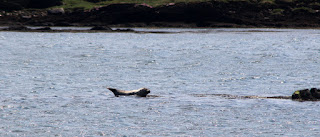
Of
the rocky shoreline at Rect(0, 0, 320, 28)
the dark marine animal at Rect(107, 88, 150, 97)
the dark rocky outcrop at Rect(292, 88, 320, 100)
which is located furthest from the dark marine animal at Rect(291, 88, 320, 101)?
the rocky shoreline at Rect(0, 0, 320, 28)

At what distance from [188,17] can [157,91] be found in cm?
8456

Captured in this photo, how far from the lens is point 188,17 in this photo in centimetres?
11550

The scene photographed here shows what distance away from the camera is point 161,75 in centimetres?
4094

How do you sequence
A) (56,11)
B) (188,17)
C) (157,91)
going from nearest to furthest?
(157,91) → (188,17) → (56,11)

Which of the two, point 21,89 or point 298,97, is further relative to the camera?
point 21,89

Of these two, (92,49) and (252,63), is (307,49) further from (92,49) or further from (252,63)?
(92,49)

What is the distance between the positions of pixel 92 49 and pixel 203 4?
166ft

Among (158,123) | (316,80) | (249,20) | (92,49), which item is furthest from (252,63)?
(249,20)

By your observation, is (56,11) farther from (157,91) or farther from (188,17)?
(157,91)

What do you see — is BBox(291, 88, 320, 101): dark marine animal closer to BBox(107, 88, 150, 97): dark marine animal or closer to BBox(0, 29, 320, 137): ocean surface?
BBox(0, 29, 320, 137): ocean surface

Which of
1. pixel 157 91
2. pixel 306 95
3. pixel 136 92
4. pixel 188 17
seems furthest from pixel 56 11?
pixel 306 95

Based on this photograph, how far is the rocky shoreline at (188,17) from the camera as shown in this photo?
114125 millimetres

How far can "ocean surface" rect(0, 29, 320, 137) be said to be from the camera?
21.3m

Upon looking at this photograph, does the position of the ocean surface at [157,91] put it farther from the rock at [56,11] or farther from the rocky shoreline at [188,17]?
the rock at [56,11]
